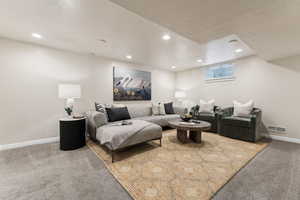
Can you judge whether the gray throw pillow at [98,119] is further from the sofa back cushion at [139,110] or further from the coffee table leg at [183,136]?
the coffee table leg at [183,136]

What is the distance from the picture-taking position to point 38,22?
77.2 inches

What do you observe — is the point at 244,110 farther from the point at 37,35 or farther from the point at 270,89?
the point at 37,35

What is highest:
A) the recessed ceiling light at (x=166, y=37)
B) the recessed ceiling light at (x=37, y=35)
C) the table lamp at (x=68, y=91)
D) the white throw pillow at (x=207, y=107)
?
the recessed ceiling light at (x=166, y=37)

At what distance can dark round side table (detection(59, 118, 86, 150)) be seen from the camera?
97.7 inches

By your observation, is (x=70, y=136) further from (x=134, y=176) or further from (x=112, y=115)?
(x=134, y=176)

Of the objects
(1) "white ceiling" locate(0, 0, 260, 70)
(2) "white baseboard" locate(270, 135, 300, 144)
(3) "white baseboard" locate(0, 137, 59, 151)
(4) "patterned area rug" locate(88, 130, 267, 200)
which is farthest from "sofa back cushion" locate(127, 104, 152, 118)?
(2) "white baseboard" locate(270, 135, 300, 144)

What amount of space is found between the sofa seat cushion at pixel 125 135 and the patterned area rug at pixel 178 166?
0.85 ft

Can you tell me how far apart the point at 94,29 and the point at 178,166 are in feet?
8.85

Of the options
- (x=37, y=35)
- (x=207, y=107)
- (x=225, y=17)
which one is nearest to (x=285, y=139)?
(x=207, y=107)

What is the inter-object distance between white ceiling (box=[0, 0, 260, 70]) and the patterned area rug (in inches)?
78.9

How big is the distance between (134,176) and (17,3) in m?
2.68

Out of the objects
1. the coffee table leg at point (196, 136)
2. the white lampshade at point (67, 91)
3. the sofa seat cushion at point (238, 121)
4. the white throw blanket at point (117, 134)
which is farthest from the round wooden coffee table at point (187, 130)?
the white lampshade at point (67, 91)

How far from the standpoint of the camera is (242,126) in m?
3.05

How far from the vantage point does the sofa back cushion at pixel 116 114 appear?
10.1 ft
